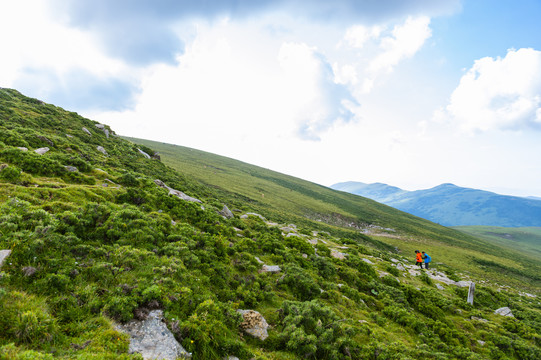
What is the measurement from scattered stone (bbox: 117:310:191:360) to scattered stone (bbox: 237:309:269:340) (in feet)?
8.50

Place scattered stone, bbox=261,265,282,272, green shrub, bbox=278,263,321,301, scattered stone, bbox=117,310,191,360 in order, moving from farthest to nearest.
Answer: scattered stone, bbox=261,265,282,272 < green shrub, bbox=278,263,321,301 < scattered stone, bbox=117,310,191,360

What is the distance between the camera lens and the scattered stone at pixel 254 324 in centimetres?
866

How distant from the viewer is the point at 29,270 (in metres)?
7.02

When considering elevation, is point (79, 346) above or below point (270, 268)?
above

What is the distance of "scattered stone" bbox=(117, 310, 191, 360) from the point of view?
635 cm

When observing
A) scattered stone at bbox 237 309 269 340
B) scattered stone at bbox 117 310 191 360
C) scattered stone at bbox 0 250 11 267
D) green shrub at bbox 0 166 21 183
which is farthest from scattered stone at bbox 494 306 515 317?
green shrub at bbox 0 166 21 183

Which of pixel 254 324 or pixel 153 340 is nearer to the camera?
pixel 153 340

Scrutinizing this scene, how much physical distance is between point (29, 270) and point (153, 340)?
4.53 meters

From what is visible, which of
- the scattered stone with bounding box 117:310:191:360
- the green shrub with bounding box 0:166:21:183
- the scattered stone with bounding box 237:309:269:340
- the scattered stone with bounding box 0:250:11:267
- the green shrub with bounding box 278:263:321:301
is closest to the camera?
the scattered stone with bounding box 117:310:191:360

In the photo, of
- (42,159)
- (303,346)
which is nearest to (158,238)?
(303,346)

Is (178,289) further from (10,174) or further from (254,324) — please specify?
(10,174)

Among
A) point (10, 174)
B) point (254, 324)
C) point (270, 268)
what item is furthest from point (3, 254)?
point (270, 268)

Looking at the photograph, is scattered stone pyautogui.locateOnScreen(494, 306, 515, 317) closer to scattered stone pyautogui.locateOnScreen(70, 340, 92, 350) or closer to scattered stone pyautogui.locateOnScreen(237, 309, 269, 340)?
scattered stone pyautogui.locateOnScreen(237, 309, 269, 340)

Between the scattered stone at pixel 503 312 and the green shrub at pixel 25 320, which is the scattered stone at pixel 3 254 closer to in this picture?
the green shrub at pixel 25 320
